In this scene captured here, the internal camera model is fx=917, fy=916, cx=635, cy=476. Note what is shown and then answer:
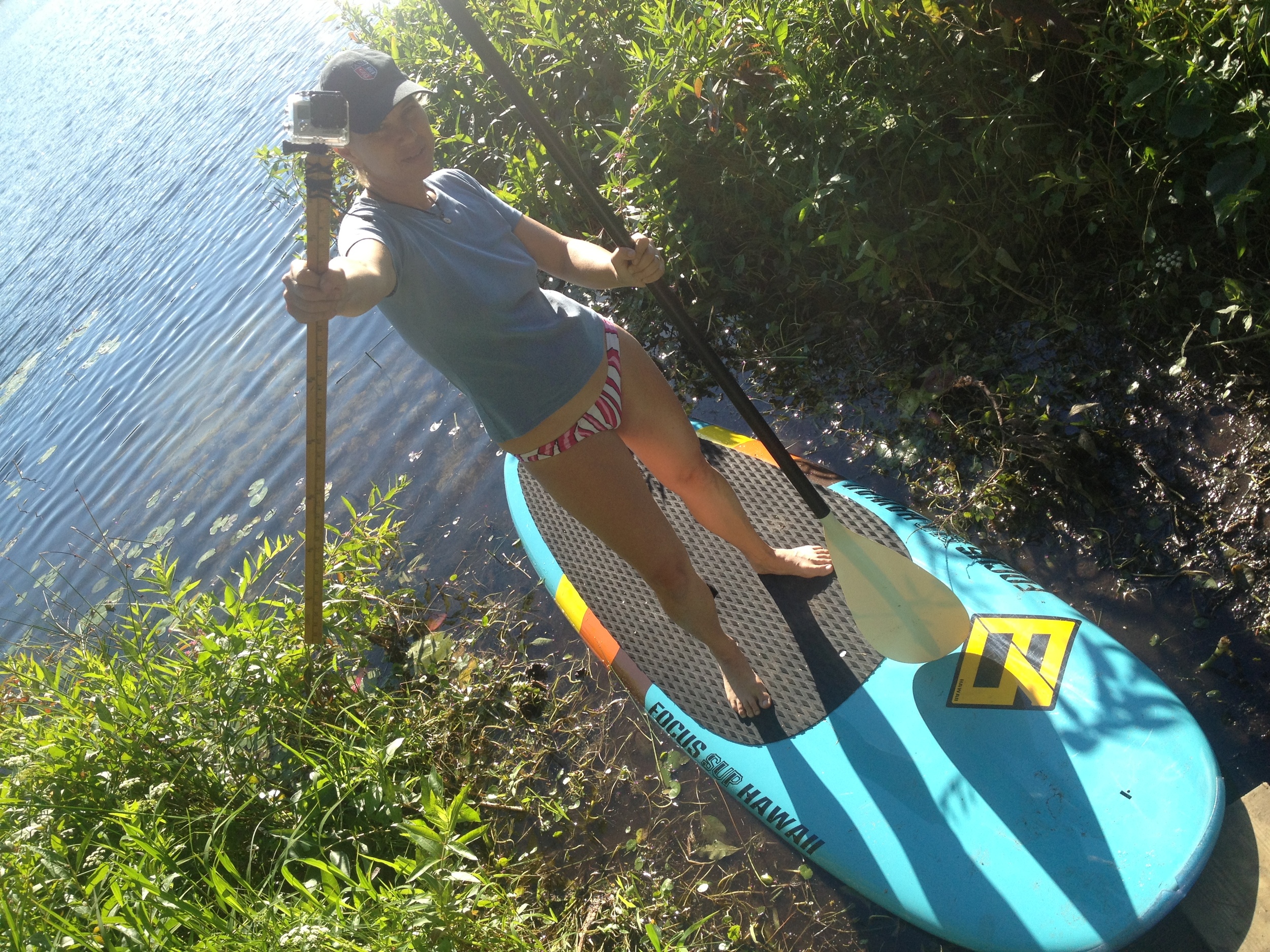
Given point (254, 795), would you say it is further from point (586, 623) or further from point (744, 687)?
point (744, 687)

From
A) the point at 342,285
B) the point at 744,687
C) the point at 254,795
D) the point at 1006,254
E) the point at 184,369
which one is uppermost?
the point at 184,369

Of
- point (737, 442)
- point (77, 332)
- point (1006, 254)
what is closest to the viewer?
point (1006, 254)

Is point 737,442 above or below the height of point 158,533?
below

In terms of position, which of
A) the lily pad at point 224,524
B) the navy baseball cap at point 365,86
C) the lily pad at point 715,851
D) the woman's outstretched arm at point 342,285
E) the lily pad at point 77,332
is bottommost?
the lily pad at point 715,851

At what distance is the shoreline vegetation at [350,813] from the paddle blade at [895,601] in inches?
26.5

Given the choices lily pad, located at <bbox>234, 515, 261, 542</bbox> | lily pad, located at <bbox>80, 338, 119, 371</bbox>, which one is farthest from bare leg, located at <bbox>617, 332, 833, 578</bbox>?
lily pad, located at <bbox>80, 338, 119, 371</bbox>

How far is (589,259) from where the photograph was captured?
2.33m

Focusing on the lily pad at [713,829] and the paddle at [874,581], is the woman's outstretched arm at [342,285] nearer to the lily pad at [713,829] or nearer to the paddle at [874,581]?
the paddle at [874,581]

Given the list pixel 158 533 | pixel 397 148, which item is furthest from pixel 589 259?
Answer: pixel 158 533

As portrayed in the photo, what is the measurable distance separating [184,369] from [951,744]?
5.90m

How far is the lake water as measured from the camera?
15.8 ft

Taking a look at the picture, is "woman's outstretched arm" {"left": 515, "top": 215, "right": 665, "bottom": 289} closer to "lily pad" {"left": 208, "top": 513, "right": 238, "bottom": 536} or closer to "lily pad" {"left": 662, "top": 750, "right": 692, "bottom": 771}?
"lily pad" {"left": 662, "top": 750, "right": 692, "bottom": 771}

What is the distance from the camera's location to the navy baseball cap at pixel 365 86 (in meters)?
1.94

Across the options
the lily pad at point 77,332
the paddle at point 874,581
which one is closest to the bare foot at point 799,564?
the paddle at point 874,581
